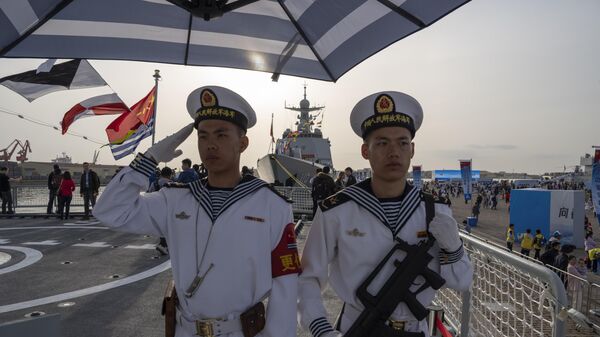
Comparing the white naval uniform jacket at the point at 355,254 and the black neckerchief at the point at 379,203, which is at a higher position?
the black neckerchief at the point at 379,203

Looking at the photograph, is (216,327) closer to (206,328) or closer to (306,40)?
(206,328)

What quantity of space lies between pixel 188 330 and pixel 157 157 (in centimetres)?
91

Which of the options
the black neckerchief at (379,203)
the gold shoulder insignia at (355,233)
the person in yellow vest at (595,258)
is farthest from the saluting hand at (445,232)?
the person in yellow vest at (595,258)

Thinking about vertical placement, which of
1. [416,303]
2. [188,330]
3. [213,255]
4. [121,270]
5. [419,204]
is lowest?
[121,270]

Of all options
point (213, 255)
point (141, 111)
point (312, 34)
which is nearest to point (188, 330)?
point (213, 255)

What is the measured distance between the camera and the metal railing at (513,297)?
2.02 metres

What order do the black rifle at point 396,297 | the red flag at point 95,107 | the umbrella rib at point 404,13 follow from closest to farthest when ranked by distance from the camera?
1. the black rifle at point 396,297
2. the umbrella rib at point 404,13
3. the red flag at point 95,107

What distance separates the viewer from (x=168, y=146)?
214 centimetres

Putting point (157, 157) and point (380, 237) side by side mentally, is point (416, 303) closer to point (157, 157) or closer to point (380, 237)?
point (380, 237)

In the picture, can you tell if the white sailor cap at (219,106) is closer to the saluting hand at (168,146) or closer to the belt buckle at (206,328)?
the saluting hand at (168,146)

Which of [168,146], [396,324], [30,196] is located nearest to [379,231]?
[396,324]

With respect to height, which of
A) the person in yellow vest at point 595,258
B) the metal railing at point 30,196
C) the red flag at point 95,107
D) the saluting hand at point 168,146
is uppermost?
the red flag at point 95,107

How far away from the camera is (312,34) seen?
124 inches

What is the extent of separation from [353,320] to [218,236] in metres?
0.81
